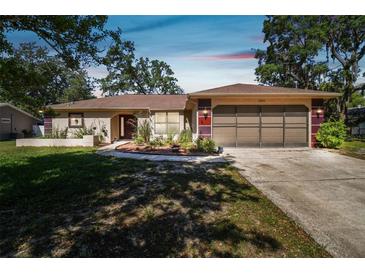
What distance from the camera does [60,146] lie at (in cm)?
1317

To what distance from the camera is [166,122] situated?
50.8 feet

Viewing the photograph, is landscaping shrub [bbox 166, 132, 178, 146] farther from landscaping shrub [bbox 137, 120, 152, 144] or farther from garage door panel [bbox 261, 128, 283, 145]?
garage door panel [bbox 261, 128, 283, 145]

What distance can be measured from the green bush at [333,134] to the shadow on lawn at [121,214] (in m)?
7.50

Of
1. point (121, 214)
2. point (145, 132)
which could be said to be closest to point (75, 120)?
point (145, 132)

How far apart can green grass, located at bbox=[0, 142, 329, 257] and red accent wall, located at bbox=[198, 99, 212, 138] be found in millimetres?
5605

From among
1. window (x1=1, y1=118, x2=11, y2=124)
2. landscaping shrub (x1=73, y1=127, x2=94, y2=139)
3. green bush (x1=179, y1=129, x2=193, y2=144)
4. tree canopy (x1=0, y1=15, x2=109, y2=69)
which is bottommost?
green bush (x1=179, y1=129, x2=193, y2=144)

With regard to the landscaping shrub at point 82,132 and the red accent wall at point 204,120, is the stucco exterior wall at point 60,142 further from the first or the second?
the red accent wall at point 204,120

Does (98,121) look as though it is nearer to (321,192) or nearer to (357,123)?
(321,192)

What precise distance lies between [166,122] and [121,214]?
1186cm

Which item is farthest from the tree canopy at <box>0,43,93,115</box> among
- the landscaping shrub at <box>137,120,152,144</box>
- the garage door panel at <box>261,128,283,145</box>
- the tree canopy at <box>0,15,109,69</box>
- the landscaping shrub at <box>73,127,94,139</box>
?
the garage door panel at <box>261,128,283,145</box>

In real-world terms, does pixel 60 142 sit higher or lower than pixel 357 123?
lower

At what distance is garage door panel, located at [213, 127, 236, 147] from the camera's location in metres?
12.1

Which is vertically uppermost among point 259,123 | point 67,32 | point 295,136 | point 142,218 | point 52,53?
point 67,32

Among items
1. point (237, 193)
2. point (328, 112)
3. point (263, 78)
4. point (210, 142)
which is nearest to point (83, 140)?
point (210, 142)
